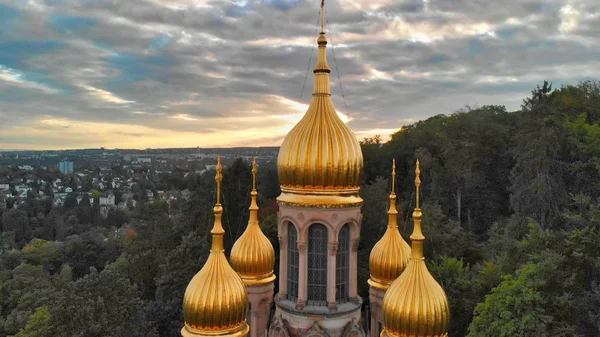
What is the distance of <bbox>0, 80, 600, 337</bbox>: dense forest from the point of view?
16953mm

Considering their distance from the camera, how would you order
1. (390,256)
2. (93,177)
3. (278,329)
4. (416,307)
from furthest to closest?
(93,177)
(390,256)
(278,329)
(416,307)

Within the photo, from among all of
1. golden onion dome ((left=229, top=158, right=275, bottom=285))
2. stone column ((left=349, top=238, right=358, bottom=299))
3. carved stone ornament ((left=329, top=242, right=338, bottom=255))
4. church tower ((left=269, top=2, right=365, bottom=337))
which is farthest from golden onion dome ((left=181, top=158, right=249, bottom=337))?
stone column ((left=349, top=238, right=358, bottom=299))

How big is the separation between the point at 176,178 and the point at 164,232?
68.0 meters

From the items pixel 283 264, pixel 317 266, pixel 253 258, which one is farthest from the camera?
pixel 253 258

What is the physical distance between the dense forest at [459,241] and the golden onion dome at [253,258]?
8072 millimetres

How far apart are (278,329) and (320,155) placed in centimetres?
503

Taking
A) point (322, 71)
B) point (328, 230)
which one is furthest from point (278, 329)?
point (322, 71)

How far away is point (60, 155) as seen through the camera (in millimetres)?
130500

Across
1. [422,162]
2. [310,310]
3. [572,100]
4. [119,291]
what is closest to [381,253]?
[310,310]

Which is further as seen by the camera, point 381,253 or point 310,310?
point 381,253

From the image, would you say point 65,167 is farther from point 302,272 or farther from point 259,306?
point 302,272

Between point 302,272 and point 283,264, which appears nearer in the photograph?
point 302,272

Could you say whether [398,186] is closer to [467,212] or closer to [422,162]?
[422,162]

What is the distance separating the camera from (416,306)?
36.8 feet
